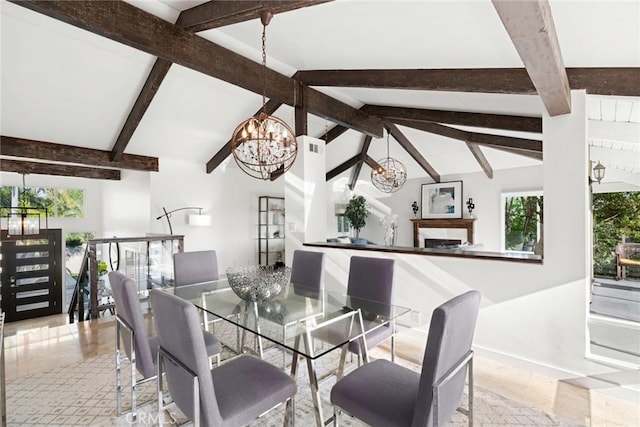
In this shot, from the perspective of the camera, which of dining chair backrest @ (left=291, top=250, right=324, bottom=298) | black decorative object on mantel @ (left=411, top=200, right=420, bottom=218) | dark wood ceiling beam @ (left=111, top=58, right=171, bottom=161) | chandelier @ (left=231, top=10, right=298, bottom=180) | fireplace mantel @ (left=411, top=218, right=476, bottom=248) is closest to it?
chandelier @ (left=231, top=10, right=298, bottom=180)

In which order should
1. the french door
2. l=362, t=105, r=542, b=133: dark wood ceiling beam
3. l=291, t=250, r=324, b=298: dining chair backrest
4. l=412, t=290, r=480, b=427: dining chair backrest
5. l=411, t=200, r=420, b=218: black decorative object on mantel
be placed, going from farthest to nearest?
l=411, t=200, r=420, b=218: black decorative object on mantel
the french door
l=362, t=105, r=542, b=133: dark wood ceiling beam
l=291, t=250, r=324, b=298: dining chair backrest
l=412, t=290, r=480, b=427: dining chair backrest

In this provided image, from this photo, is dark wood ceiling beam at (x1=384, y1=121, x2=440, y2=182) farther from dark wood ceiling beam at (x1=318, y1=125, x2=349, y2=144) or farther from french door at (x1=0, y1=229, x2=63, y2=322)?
french door at (x1=0, y1=229, x2=63, y2=322)

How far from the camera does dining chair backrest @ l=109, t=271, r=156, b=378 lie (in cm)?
180

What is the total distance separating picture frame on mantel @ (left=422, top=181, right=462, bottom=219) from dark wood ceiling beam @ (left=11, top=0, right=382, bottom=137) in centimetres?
467

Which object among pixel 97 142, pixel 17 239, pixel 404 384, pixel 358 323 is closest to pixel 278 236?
pixel 97 142

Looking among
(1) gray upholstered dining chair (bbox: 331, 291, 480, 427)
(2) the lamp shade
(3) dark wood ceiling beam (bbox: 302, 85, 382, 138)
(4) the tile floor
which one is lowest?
(4) the tile floor

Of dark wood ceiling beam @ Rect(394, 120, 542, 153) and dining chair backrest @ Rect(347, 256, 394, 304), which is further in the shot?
dark wood ceiling beam @ Rect(394, 120, 542, 153)

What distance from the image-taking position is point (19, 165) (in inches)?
225

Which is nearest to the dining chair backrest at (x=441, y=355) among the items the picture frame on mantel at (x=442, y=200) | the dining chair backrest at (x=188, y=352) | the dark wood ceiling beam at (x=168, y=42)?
the dining chair backrest at (x=188, y=352)

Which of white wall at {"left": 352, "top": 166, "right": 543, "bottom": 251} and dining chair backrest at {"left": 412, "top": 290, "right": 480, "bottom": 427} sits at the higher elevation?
white wall at {"left": 352, "top": 166, "right": 543, "bottom": 251}

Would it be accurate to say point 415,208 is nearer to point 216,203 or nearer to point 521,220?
point 521,220

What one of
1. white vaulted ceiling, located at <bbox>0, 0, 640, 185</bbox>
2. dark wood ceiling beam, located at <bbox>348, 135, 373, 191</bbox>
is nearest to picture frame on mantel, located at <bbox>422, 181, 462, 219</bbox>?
dark wood ceiling beam, located at <bbox>348, 135, 373, 191</bbox>

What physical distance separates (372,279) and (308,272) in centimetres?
77

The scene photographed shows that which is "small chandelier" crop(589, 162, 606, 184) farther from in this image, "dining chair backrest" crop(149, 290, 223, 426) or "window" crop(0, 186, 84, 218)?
"window" crop(0, 186, 84, 218)
